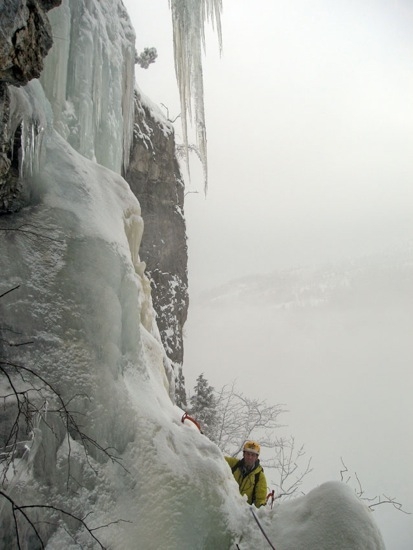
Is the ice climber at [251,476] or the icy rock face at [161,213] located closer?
the ice climber at [251,476]

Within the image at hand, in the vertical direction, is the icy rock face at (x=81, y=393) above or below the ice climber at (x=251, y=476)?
above

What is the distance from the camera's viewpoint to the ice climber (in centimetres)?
414

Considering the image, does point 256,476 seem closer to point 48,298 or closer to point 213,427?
point 48,298

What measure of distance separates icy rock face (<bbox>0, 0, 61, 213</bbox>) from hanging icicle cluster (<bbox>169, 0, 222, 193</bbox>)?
15.7 ft

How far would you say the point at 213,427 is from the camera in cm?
1582

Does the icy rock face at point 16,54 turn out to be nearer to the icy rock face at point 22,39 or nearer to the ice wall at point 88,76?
the icy rock face at point 22,39

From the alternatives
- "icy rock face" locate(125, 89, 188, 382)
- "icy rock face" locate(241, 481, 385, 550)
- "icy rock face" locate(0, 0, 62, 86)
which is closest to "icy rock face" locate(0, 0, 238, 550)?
"icy rock face" locate(241, 481, 385, 550)

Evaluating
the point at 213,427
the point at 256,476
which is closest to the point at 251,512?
the point at 256,476

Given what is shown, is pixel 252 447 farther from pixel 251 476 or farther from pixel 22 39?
pixel 22 39

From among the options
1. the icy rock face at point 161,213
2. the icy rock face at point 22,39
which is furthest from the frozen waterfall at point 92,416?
the icy rock face at point 161,213

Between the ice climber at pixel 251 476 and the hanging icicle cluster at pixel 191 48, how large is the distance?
5.46 meters

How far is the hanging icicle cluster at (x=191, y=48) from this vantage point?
6980 mm

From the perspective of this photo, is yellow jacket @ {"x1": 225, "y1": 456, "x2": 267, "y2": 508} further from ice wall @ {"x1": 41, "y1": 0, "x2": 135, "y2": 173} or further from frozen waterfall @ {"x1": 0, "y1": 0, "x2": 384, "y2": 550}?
ice wall @ {"x1": 41, "y1": 0, "x2": 135, "y2": 173}

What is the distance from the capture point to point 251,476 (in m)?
4.30
